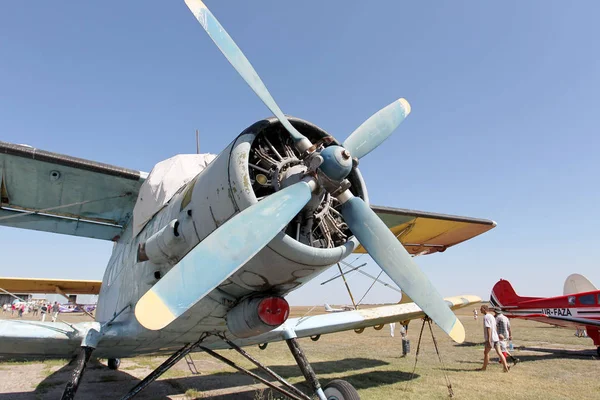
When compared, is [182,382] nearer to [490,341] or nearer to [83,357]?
[83,357]

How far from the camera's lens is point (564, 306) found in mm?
15234

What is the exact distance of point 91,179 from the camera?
19.5 ft

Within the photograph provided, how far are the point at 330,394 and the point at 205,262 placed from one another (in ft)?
11.7

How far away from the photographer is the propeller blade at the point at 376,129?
381 centimetres

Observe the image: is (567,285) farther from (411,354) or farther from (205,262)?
(205,262)

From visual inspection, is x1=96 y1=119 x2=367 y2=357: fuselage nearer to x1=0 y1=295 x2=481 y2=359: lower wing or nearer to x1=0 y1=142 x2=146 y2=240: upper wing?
x1=0 y1=295 x2=481 y2=359: lower wing

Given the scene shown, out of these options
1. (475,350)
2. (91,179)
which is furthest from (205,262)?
(475,350)

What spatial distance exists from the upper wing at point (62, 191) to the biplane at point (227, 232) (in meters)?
0.02

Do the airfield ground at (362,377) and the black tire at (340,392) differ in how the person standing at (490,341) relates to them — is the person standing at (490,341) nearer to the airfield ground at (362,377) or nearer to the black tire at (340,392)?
the airfield ground at (362,377)

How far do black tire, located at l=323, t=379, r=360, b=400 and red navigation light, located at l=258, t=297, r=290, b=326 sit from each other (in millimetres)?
2089

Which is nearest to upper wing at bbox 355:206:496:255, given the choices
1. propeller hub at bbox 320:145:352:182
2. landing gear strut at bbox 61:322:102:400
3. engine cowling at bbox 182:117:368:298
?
engine cowling at bbox 182:117:368:298

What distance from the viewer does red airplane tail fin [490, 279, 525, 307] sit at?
1917 centimetres

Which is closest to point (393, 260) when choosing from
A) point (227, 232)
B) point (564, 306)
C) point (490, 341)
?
point (227, 232)

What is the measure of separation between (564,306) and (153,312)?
57.7 feet
